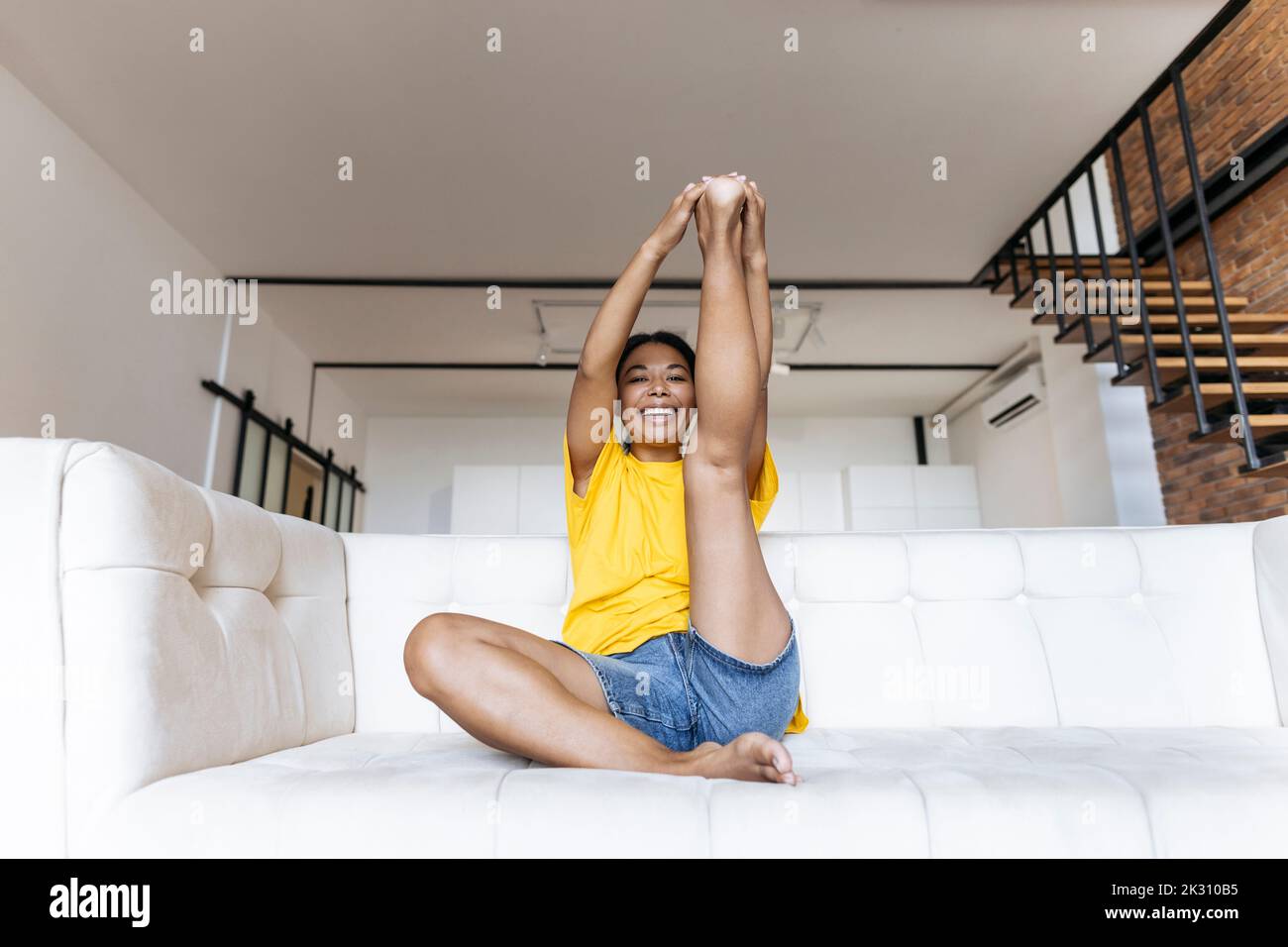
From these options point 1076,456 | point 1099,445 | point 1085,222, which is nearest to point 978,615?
point 1099,445

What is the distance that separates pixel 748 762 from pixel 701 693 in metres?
0.27

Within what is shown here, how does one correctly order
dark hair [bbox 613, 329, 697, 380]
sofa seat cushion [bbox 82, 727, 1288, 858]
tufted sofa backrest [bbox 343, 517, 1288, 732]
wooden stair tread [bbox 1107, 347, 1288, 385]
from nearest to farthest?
sofa seat cushion [bbox 82, 727, 1288, 858] → tufted sofa backrest [bbox 343, 517, 1288, 732] → dark hair [bbox 613, 329, 697, 380] → wooden stair tread [bbox 1107, 347, 1288, 385]

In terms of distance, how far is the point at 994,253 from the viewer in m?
4.53

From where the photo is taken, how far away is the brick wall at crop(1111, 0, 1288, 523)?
3.57 m

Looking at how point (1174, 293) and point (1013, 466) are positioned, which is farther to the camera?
point (1013, 466)

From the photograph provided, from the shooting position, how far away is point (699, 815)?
658 millimetres

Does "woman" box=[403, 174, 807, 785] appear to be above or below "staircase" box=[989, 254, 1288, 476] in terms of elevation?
below

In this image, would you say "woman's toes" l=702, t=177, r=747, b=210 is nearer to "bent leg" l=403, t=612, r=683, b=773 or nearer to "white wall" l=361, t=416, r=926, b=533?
"bent leg" l=403, t=612, r=683, b=773

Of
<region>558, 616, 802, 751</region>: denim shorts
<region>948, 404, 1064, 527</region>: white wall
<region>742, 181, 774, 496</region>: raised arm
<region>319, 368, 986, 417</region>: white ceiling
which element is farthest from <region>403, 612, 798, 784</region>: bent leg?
<region>319, 368, 986, 417</region>: white ceiling

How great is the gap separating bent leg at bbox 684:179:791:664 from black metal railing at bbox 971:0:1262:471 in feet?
9.60

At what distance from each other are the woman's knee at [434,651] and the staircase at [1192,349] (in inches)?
126

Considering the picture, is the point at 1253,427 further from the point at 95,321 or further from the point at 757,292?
the point at 95,321
